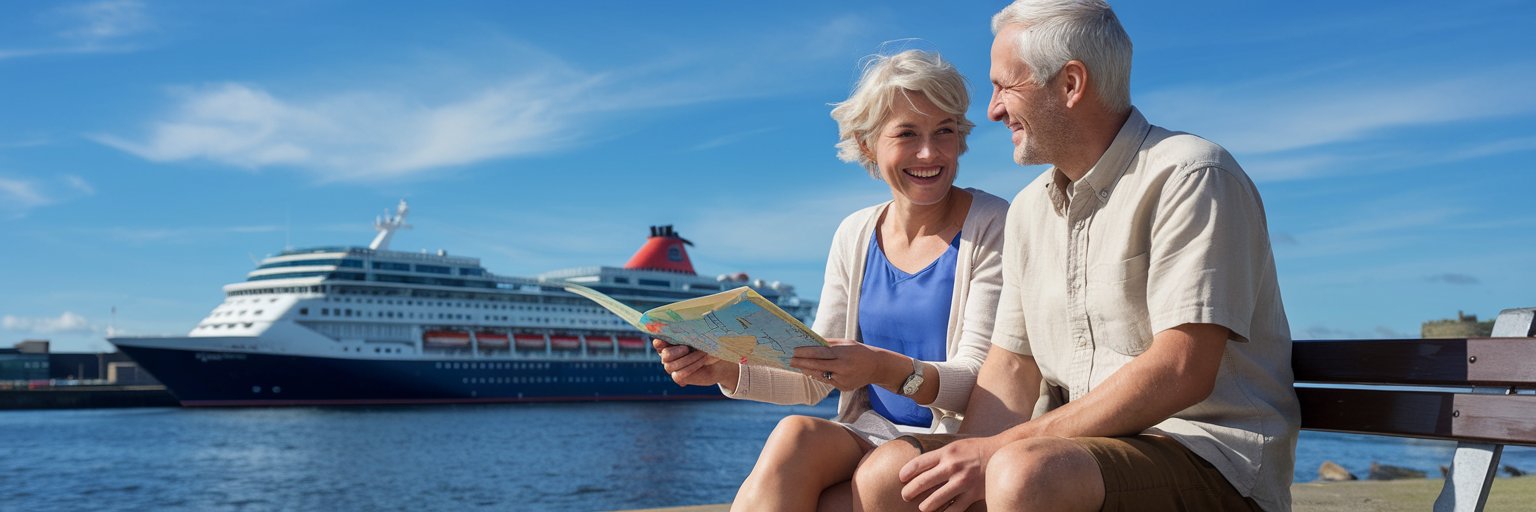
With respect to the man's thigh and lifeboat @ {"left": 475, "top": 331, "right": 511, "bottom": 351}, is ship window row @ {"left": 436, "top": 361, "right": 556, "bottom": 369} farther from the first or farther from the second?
the man's thigh

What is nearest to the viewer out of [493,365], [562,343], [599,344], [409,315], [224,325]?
[224,325]

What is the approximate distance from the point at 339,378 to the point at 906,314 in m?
33.0

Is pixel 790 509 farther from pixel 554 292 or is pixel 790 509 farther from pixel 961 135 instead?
pixel 554 292

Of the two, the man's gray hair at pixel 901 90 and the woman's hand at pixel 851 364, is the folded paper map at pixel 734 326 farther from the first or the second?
the man's gray hair at pixel 901 90

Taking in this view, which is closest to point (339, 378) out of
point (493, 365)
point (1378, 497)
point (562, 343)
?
point (493, 365)

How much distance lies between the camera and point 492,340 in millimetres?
35812

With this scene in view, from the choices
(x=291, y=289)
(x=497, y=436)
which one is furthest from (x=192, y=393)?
(x=497, y=436)

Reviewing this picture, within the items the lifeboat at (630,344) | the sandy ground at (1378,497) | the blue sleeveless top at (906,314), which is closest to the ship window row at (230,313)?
the lifeboat at (630,344)

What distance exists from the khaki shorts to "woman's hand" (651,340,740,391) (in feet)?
1.91

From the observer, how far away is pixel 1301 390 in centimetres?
178

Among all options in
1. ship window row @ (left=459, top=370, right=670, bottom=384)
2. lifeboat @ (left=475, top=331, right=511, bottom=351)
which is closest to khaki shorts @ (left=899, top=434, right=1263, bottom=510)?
ship window row @ (left=459, top=370, right=670, bottom=384)

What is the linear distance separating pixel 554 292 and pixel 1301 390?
36.0m

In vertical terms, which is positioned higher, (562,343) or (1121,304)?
(562,343)

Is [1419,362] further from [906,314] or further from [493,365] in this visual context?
[493,365]
